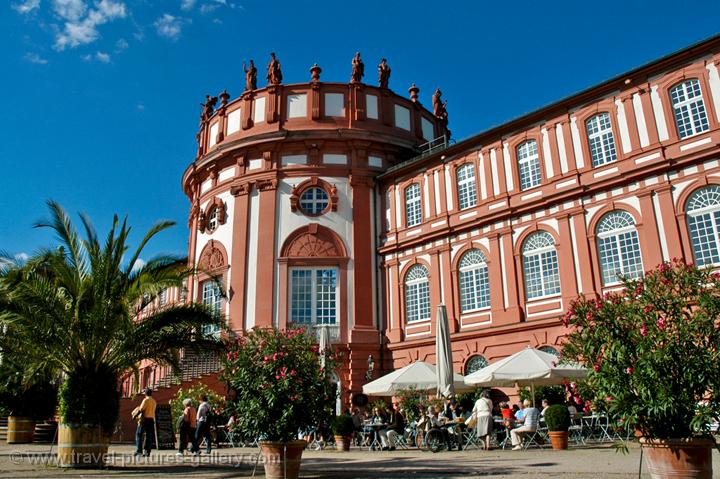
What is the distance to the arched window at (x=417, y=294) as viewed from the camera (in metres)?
26.5

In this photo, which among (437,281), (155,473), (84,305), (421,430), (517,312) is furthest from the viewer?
(437,281)

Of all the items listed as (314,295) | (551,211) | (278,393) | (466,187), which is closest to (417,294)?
(314,295)

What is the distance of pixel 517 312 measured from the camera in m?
22.8

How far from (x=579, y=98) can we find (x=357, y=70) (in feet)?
38.2

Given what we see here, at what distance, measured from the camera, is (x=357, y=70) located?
30.9 m

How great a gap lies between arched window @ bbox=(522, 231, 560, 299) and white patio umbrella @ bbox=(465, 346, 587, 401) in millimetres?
4935

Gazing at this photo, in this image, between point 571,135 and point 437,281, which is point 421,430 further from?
point 571,135

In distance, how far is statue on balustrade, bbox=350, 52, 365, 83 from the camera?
3083 centimetres

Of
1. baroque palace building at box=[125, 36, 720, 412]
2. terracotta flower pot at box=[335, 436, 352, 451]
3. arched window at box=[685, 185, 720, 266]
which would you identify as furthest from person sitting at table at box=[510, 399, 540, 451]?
arched window at box=[685, 185, 720, 266]

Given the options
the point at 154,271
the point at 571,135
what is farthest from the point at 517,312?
the point at 154,271

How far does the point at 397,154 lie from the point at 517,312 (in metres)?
10.6

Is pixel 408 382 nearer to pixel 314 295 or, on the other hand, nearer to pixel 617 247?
pixel 617 247

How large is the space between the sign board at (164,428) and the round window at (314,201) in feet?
41.3

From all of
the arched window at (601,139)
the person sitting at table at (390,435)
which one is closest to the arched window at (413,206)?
the arched window at (601,139)
